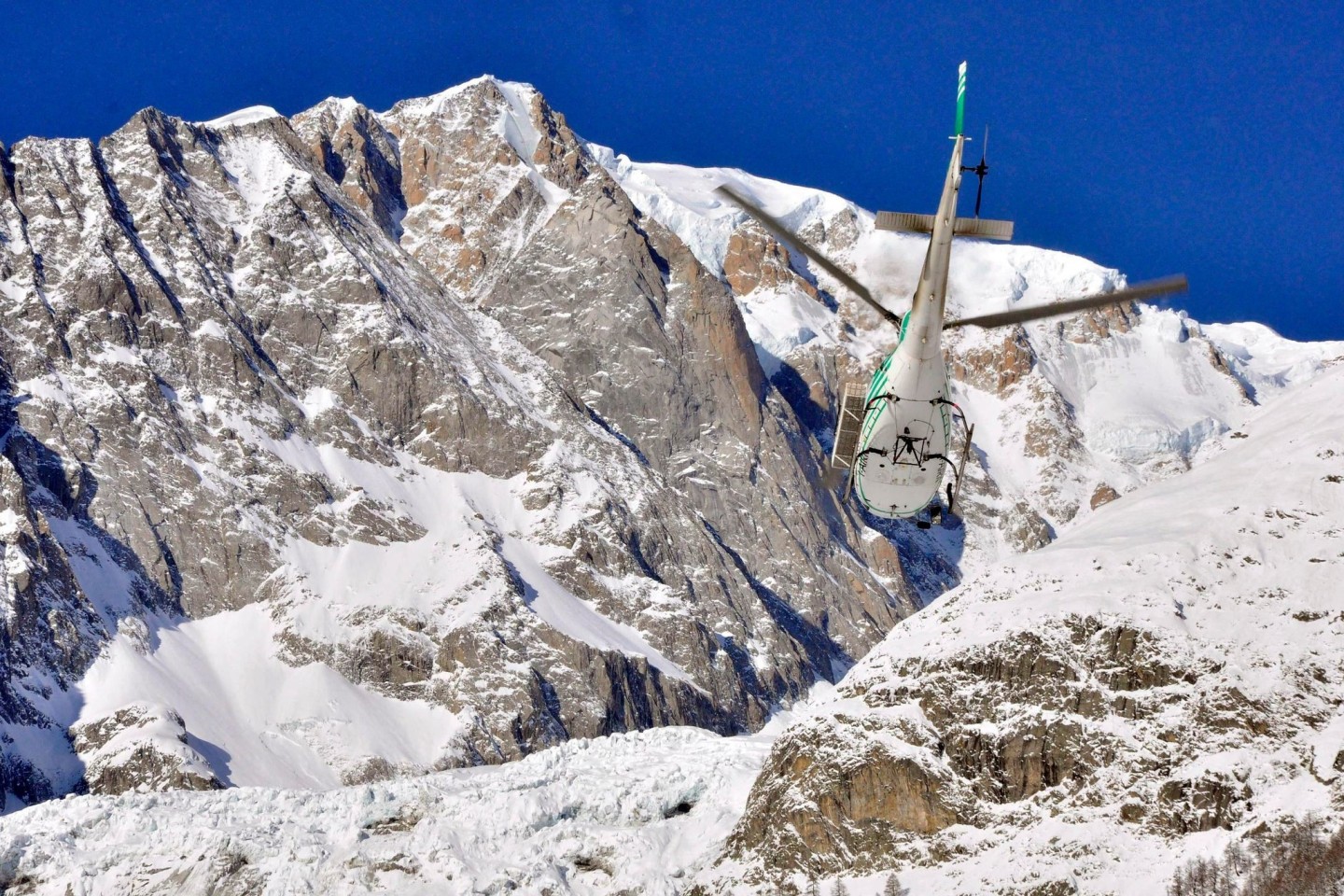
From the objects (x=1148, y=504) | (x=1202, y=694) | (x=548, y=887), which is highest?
(x=1148, y=504)

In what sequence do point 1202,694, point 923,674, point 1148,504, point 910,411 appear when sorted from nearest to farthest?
point 910,411
point 1202,694
point 923,674
point 1148,504

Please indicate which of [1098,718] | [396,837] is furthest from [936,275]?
[396,837]

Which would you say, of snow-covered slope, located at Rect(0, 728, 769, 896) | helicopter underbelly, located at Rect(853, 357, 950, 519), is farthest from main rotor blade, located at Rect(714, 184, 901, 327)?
snow-covered slope, located at Rect(0, 728, 769, 896)

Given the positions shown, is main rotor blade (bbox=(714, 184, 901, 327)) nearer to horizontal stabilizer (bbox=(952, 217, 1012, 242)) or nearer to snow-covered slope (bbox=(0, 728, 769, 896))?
horizontal stabilizer (bbox=(952, 217, 1012, 242))

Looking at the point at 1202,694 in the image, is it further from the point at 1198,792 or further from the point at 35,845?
the point at 35,845

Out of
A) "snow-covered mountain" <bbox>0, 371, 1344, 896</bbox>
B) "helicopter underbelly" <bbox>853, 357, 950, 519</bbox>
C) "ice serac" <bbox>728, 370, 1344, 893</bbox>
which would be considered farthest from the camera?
"snow-covered mountain" <bbox>0, 371, 1344, 896</bbox>

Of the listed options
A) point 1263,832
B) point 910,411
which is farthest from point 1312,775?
point 910,411
